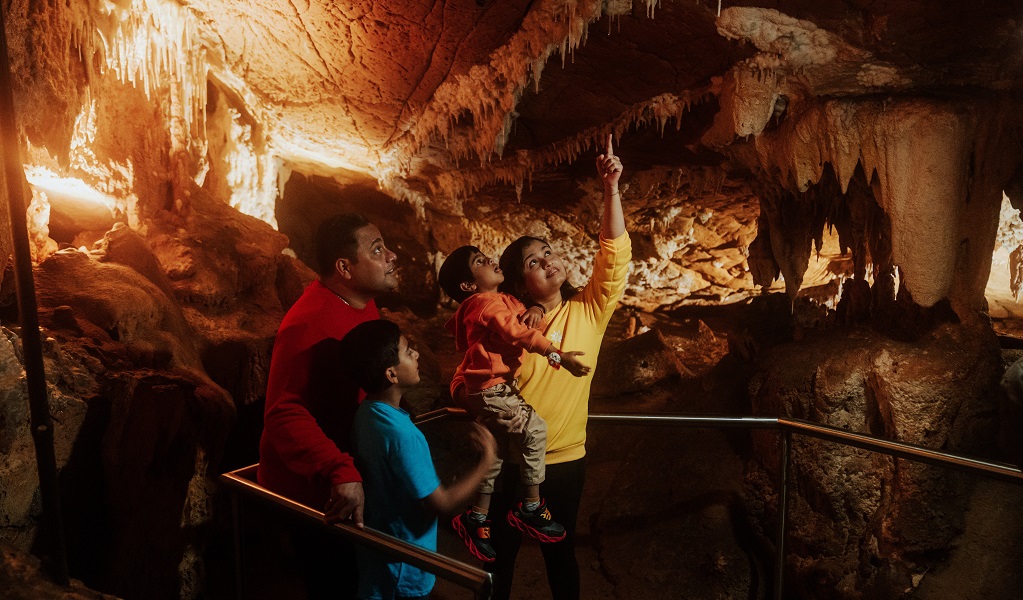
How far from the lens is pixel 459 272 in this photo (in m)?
2.48

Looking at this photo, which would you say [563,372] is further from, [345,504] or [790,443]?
[790,443]

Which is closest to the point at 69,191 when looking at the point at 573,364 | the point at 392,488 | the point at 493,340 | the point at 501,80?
the point at 501,80

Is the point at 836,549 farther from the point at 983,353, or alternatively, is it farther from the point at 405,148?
the point at 405,148

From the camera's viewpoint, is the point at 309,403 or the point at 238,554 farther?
the point at 238,554

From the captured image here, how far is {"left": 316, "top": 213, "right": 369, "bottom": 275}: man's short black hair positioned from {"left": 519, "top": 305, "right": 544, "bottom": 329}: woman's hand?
65cm

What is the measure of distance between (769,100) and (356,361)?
4.19 m

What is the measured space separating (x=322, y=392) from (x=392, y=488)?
0.40 metres

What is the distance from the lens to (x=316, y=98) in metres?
6.28

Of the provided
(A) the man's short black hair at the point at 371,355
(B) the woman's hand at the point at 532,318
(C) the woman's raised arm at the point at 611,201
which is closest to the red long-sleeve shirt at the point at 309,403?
(A) the man's short black hair at the point at 371,355

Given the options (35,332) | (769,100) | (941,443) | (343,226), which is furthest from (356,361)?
(941,443)

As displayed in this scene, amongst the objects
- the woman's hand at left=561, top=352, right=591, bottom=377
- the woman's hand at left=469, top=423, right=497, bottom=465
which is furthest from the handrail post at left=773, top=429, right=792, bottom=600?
the woman's hand at left=469, top=423, right=497, bottom=465

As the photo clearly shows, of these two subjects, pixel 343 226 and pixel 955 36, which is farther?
Answer: pixel 955 36

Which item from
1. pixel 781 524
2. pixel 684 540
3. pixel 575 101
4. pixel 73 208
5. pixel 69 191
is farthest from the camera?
pixel 69 191

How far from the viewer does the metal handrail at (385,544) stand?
1475mm
